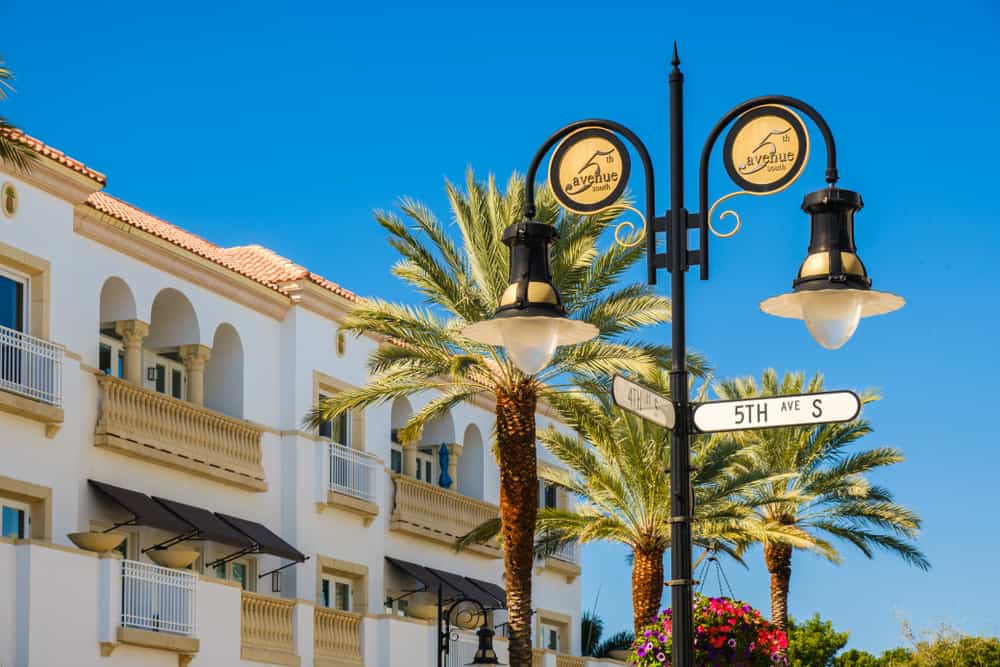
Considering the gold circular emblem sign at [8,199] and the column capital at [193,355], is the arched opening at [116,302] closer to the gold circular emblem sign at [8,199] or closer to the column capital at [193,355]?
the column capital at [193,355]

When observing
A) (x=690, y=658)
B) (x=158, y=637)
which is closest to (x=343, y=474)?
(x=158, y=637)

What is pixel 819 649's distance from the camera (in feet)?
199

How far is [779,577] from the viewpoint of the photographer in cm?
4712

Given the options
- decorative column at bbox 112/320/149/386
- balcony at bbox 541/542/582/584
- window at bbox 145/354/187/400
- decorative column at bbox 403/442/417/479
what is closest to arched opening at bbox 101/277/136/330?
decorative column at bbox 112/320/149/386

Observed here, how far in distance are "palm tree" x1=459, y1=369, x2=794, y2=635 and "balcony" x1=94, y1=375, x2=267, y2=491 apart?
5435 mm

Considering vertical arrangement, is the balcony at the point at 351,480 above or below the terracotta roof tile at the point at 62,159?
below

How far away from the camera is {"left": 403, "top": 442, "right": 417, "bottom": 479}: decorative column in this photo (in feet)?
134

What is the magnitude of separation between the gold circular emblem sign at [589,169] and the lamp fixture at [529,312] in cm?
66

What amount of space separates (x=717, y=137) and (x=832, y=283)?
4.60 feet

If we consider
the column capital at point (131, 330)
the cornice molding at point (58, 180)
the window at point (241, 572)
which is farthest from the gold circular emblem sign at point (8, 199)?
the window at point (241, 572)

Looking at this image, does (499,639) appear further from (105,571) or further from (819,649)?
(819,649)

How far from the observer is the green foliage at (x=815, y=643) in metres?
59.9

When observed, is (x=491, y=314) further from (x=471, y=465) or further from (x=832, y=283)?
(x=832, y=283)

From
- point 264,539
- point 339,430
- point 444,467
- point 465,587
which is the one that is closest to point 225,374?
point 264,539
